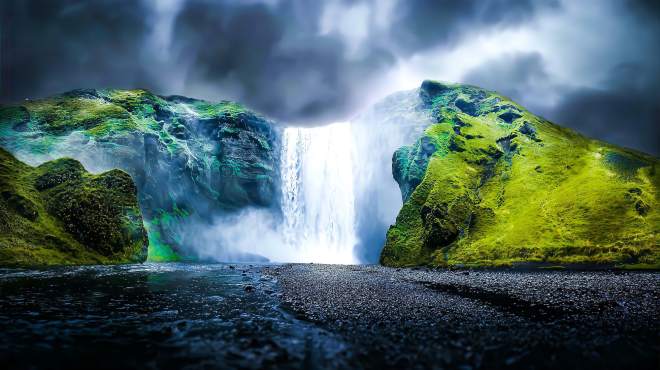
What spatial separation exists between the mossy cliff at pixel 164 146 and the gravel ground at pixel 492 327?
118089 mm

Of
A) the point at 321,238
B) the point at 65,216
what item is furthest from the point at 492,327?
the point at 321,238

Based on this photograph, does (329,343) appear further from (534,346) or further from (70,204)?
(70,204)

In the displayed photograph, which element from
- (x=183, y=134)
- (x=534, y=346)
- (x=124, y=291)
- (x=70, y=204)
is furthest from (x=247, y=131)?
(x=534, y=346)

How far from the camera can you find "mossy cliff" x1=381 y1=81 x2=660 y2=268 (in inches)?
2918

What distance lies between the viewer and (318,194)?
152125mm

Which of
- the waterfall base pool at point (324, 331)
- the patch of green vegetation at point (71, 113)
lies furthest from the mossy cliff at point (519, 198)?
the patch of green vegetation at point (71, 113)

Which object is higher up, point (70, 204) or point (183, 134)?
point (183, 134)

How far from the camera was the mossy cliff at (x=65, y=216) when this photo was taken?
60.4 meters

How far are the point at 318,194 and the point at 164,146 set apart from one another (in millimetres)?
67490

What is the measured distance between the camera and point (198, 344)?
1358 cm

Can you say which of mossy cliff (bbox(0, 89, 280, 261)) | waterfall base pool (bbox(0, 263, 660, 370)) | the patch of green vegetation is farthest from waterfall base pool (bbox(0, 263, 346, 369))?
the patch of green vegetation

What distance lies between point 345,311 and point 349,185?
13290 centimetres

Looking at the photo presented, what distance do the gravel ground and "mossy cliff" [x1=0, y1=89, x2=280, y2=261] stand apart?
118 metres

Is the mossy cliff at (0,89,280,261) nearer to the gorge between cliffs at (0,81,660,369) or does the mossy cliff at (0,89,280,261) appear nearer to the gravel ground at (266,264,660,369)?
the gorge between cliffs at (0,81,660,369)
